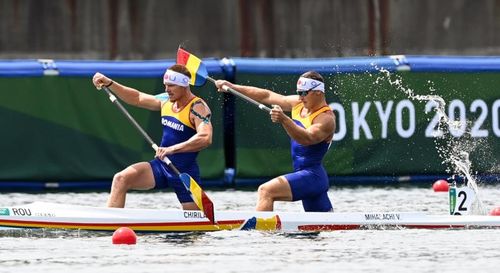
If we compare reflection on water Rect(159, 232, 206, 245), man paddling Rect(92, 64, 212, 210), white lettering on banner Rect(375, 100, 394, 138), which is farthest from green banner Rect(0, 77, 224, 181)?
reflection on water Rect(159, 232, 206, 245)

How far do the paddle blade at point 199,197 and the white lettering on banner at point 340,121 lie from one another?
16.7 feet

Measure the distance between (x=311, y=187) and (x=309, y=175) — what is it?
0.12 m

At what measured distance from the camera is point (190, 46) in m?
27.8

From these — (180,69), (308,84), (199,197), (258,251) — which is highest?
(180,69)

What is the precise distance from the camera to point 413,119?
21422mm

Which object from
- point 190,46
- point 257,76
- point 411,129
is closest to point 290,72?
point 257,76

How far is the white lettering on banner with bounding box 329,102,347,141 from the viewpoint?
21.3m

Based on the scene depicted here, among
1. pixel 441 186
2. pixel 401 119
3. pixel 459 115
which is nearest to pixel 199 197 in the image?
pixel 441 186

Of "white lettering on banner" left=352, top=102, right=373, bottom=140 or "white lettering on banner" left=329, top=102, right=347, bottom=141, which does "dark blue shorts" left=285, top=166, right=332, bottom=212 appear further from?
"white lettering on banner" left=352, top=102, right=373, bottom=140

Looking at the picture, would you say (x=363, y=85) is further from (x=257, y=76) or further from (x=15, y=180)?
(x=15, y=180)

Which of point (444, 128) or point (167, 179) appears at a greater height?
point (444, 128)

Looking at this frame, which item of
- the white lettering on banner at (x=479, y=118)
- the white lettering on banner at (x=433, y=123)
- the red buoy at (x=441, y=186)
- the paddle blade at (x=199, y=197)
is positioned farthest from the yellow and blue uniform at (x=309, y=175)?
the white lettering on banner at (x=479, y=118)

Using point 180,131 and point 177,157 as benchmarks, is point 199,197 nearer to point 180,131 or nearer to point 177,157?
point 177,157

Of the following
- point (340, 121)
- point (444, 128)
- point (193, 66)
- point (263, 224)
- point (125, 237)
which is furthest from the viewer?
point (444, 128)
